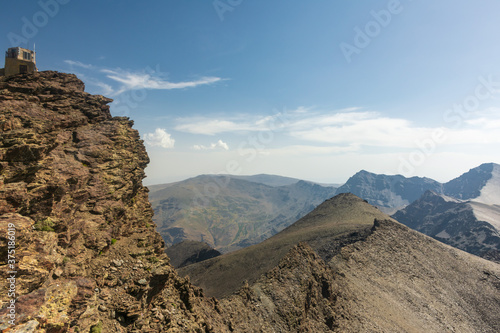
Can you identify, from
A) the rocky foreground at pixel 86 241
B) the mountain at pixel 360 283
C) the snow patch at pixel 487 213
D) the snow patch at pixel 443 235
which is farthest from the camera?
the snow patch at pixel 443 235

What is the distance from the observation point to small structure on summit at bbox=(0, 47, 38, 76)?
19.4m

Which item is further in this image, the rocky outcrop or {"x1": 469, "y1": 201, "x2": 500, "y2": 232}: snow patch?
{"x1": 469, "y1": 201, "x2": 500, "y2": 232}: snow patch

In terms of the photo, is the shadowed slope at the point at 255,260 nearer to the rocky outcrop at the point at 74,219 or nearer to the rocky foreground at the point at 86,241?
the rocky foreground at the point at 86,241

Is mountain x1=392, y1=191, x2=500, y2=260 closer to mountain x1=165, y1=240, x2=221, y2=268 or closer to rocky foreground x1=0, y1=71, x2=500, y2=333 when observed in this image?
mountain x1=165, y1=240, x2=221, y2=268

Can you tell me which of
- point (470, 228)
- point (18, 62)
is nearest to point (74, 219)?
point (18, 62)

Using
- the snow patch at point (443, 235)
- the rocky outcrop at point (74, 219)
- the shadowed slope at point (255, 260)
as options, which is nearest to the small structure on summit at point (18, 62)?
the rocky outcrop at point (74, 219)

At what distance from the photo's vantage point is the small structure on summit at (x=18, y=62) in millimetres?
Answer: 19438

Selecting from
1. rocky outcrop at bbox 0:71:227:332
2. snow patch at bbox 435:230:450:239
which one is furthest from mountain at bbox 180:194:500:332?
snow patch at bbox 435:230:450:239

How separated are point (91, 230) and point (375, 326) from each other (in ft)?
103

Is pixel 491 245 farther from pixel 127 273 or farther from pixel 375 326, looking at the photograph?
pixel 127 273

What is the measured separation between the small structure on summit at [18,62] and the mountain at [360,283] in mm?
24233

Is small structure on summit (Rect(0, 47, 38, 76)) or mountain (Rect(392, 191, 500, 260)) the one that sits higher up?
small structure on summit (Rect(0, 47, 38, 76))

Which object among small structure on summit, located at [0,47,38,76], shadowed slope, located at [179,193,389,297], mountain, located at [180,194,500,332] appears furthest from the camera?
shadowed slope, located at [179,193,389,297]

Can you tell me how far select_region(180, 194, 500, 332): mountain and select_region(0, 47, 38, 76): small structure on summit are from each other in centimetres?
2423
